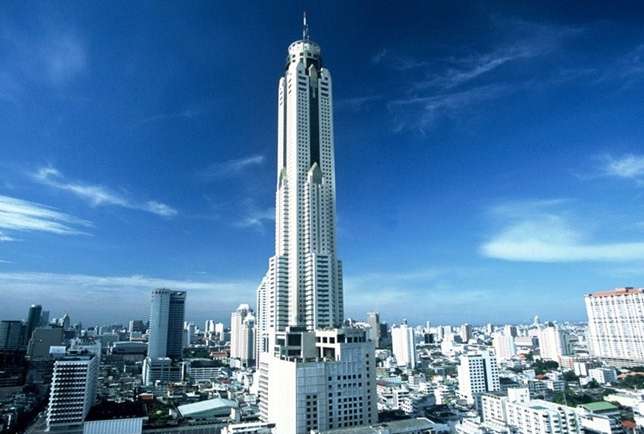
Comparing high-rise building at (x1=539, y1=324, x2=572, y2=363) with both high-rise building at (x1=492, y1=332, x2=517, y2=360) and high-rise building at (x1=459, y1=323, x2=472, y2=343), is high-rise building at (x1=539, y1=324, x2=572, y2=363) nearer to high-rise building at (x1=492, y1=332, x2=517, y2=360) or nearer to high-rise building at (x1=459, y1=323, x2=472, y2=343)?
high-rise building at (x1=492, y1=332, x2=517, y2=360)

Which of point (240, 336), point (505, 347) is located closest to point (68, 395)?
point (240, 336)

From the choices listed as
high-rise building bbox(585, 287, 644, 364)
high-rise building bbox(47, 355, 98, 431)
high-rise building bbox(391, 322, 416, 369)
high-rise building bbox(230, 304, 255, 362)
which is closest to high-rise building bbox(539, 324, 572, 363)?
high-rise building bbox(585, 287, 644, 364)

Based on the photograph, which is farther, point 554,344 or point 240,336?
point 240,336

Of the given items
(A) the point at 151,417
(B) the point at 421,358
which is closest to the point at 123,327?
(B) the point at 421,358

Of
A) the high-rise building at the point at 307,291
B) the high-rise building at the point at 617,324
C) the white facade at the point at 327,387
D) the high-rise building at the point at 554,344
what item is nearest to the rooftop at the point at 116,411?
the high-rise building at the point at 307,291

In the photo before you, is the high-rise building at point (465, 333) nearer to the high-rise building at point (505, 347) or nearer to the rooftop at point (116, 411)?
the high-rise building at point (505, 347)

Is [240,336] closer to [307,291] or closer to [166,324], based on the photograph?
[166,324]
